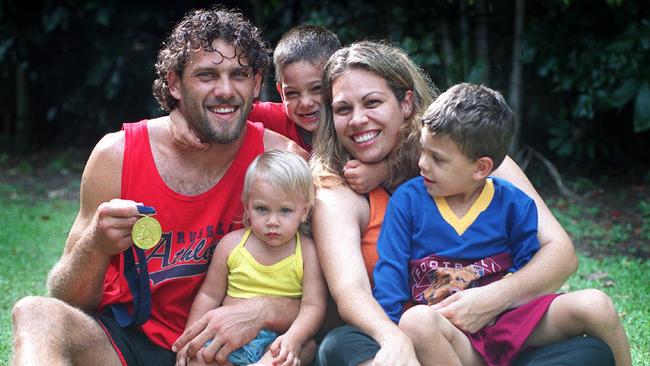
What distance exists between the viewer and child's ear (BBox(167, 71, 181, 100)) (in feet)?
12.3

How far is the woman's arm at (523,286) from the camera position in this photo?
3.19 metres

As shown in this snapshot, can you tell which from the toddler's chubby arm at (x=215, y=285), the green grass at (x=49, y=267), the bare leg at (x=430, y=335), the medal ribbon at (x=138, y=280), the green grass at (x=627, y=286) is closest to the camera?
the bare leg at (x=430, y=335)

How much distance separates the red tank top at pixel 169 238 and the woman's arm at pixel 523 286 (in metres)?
1.02

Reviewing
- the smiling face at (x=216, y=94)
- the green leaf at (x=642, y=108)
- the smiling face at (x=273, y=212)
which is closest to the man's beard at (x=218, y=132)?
the smiling face at (x=216, y=94)

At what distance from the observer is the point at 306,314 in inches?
136

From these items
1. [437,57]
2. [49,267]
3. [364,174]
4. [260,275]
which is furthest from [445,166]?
[437,57]

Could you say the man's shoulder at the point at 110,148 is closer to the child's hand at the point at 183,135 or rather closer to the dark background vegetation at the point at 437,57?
the child's hand at the point at 183,135

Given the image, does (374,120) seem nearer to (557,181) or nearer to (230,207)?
(230,207)

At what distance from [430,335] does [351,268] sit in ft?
1.54

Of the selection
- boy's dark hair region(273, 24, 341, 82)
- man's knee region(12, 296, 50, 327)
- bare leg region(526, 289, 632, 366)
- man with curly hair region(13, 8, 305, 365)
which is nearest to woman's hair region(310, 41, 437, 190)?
man with curly hair region(13, 8, 305, 365)

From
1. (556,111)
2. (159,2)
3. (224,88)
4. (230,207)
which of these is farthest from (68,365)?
(159,2)

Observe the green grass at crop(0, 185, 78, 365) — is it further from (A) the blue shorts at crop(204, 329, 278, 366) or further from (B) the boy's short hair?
(B) the boy's short hair

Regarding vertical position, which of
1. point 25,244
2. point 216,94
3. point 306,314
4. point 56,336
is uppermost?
point 216,94

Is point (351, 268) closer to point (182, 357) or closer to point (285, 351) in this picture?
point (285, 351)
